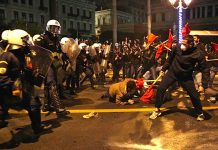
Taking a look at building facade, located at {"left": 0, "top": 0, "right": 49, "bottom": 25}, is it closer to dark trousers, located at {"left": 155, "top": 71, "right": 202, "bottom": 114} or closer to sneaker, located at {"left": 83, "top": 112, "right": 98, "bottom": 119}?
sneaker, located at {"left": 83, "top": 112, "right": 98, "bottom": 119}

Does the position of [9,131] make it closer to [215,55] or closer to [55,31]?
[55,31]

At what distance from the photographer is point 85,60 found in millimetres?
12656

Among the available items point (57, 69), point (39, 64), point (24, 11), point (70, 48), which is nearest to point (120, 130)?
point (39, 64)

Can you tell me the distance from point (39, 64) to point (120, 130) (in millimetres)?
1967

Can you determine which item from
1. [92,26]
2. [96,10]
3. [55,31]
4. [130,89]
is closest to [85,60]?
[130,89]

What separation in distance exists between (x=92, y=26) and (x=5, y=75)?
77654 millimetres

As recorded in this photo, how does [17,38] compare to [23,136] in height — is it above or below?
above

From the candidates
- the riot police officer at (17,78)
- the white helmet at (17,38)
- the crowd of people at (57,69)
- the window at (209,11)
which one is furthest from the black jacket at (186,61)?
the window at (209,11)

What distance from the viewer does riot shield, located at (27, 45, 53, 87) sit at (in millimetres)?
6254

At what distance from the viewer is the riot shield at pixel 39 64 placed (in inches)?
246

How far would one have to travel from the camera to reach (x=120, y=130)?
6.62 meters

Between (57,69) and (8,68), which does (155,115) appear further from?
(8,68)

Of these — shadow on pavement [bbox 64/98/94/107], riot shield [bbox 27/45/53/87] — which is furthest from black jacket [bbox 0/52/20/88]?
shadow on pavement [bbox 64/98/94/107]

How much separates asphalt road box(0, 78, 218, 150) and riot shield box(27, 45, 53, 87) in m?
1.03
